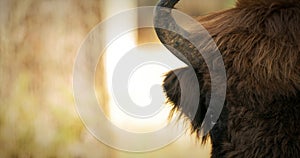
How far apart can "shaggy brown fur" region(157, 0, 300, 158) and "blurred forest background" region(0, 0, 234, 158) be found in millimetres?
2756

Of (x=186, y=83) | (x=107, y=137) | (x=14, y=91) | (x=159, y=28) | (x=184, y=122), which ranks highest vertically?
(x=159, y=28)

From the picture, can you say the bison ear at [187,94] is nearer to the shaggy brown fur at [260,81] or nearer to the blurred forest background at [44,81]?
the shaggy brown fur at [260,81]

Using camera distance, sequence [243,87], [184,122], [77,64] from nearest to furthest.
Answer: [243,87]
[184,122]
[77,64]

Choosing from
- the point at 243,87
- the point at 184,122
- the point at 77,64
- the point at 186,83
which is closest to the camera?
the point at 243,87

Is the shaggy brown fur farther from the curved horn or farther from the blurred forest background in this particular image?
the blurred forest background

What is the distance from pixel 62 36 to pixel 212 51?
2.89 meters

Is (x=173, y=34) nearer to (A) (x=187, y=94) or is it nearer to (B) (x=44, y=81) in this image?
(A) (x=187, y=94)

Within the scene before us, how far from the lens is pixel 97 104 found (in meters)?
4.91

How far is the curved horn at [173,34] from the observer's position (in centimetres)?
230

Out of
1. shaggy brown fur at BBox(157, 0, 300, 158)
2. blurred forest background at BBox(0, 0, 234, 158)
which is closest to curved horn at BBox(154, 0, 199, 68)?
shaggy brown fur at BBox(157, 0, 300, 158)

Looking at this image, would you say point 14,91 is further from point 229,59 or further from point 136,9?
point 229,59

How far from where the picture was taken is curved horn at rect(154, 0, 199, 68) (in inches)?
90.7

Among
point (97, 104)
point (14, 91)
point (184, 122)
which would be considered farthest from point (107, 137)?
point (184, 122)

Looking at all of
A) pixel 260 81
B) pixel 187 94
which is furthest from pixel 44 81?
pixel 260 81
